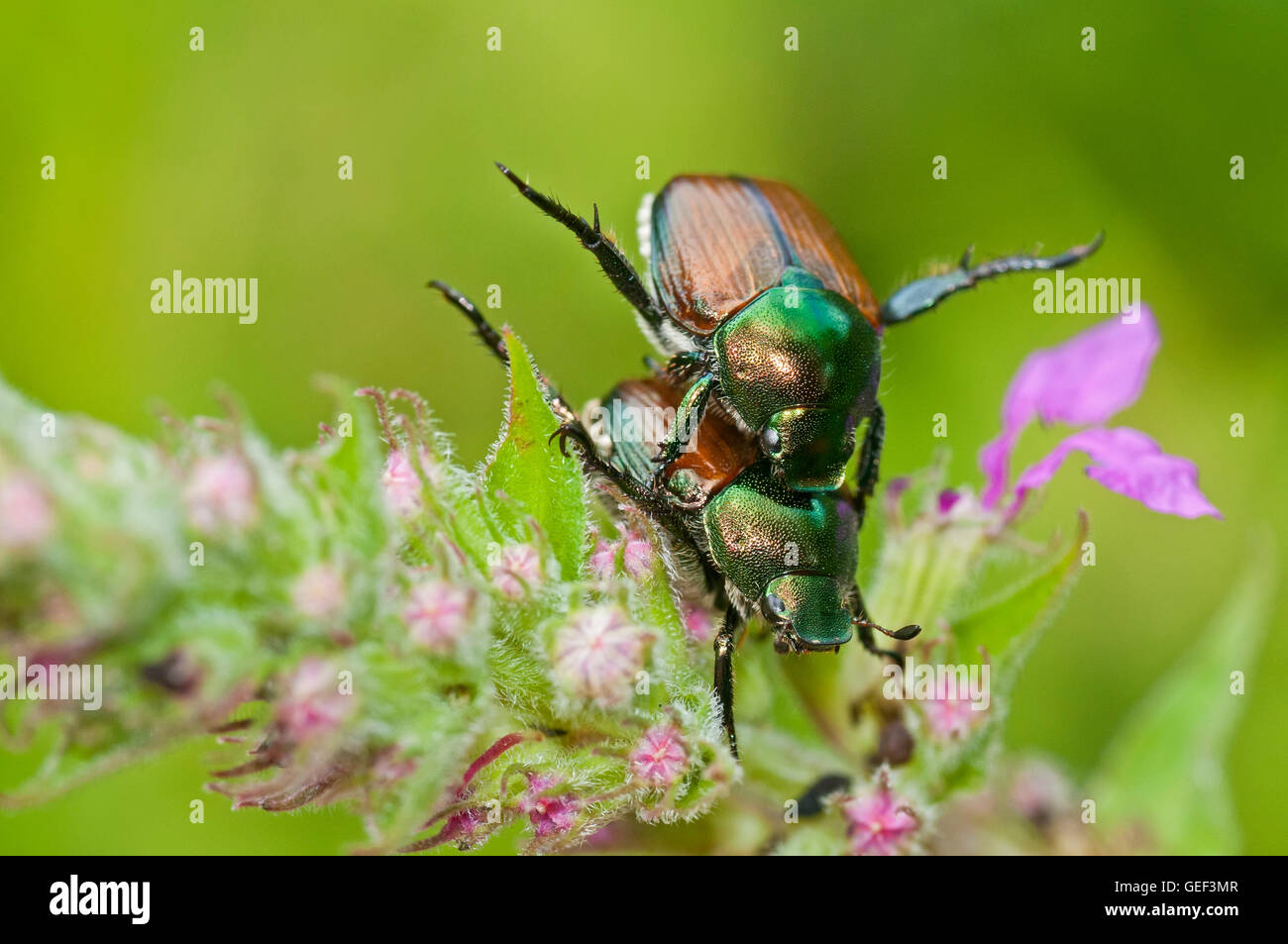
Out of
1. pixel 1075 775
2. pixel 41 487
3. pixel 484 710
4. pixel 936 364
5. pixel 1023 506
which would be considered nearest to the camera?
pixel 41 487

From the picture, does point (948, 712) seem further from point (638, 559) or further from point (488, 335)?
point (488, 335)

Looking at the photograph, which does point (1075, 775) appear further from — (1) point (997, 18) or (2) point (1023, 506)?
(1) point (997, 18)

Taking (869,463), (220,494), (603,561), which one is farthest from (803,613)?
(220,494)

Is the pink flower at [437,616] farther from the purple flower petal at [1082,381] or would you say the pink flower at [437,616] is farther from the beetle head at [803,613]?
the purple flower petal at [1082,381]

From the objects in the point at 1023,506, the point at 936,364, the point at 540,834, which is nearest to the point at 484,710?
the point at 540,834

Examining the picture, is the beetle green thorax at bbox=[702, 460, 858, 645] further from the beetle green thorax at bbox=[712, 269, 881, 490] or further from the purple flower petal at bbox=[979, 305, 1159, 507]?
the purple flower petal at bbox=[979, 305, 1159, 507]

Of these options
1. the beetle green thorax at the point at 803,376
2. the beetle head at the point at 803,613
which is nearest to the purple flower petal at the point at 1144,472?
the beetle green thorax at the point at 803,376
